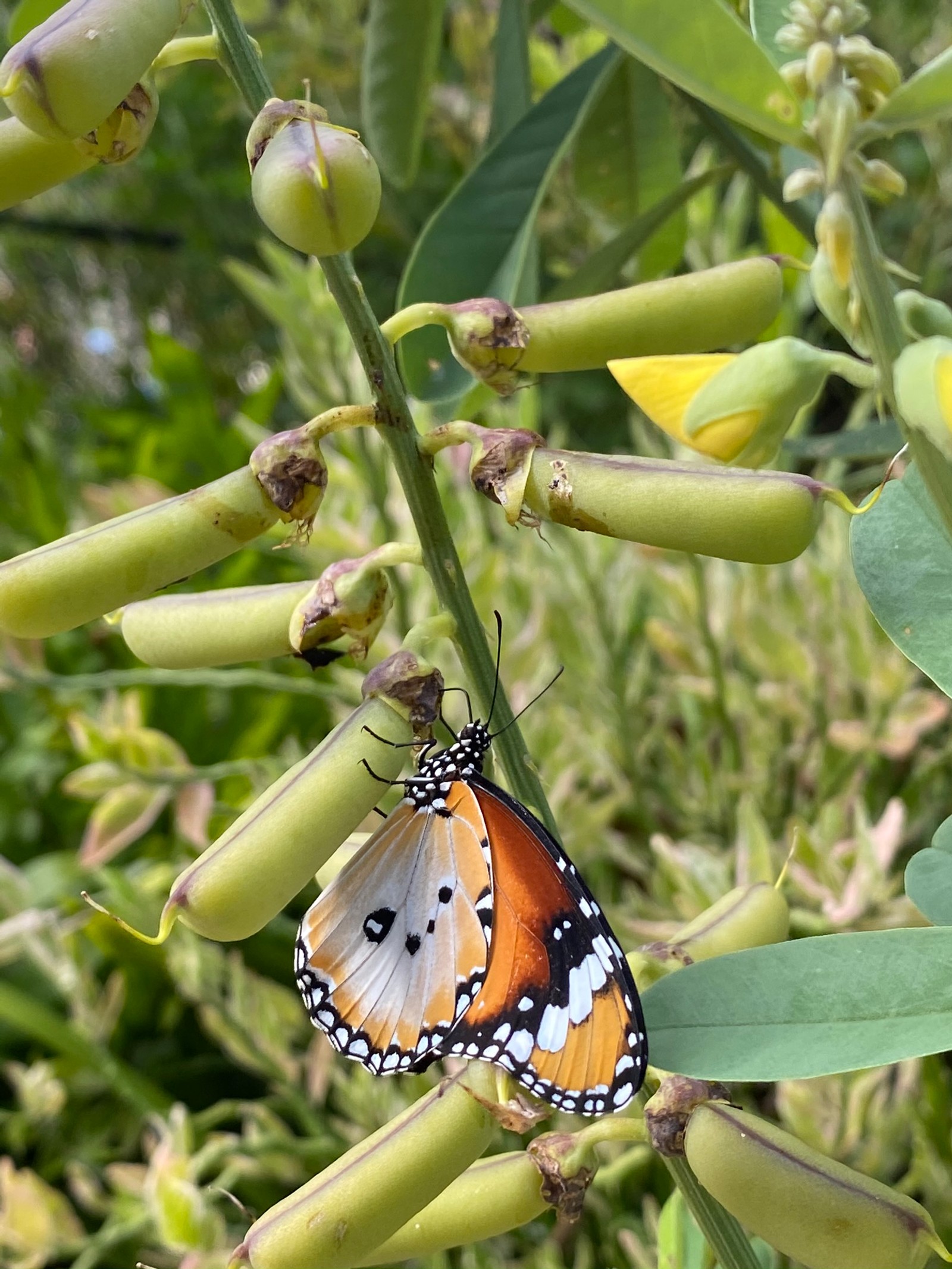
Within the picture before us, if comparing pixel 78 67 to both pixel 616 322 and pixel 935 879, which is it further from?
pixel 935 879

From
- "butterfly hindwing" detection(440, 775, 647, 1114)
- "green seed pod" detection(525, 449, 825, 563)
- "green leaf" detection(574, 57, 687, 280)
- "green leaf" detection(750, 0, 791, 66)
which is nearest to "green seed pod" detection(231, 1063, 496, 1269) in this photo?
"butterfly hindwing" detection(440, 775, 647, 1114)

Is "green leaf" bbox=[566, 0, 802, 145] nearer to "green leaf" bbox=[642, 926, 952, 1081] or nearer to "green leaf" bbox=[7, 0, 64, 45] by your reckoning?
"green leaf" bbox=[642, 926, 952, 1081]

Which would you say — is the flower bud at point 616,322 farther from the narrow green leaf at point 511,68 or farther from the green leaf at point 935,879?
the narrow green leaf at point 511,68

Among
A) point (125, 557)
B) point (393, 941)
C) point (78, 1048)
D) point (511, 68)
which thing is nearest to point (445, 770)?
point (393, 941)

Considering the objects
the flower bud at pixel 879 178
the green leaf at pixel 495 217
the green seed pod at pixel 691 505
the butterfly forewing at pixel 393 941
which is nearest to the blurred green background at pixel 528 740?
the green leaf at pixel 495 217

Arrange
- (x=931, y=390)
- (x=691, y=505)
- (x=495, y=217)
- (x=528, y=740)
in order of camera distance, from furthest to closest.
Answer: (x=528, y=740) → (x=495, y=217) → (x=691, y=505) → (x=931, y=390)

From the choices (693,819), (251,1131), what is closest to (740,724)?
(693,819)
